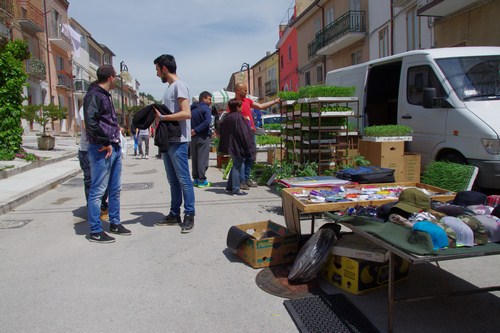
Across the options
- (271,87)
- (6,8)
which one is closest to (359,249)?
(6,8)

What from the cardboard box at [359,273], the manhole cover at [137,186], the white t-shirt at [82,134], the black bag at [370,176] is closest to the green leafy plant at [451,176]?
the black bag at [370,176]

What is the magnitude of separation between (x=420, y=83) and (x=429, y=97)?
76 centimetres

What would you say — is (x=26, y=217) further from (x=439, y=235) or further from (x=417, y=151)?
(x=417, y=151)

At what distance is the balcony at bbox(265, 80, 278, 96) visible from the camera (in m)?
43.2

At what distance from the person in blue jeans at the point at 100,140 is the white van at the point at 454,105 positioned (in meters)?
5.02

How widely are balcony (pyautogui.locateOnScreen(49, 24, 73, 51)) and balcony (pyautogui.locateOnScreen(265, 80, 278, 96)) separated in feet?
66.8

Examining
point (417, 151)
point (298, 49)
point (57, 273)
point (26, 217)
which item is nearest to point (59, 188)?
point (26, 217)

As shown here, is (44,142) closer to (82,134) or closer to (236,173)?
(236,173)

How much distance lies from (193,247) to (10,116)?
10453 millimetres

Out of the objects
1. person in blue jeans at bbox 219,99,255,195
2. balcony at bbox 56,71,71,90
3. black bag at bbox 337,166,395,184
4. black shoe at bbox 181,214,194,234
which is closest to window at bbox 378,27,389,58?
person in blue jeans at bbox 219,99,255,195

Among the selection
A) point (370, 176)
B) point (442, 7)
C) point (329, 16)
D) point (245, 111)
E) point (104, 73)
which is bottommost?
point (370, 176)

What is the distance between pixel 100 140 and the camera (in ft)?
15.8

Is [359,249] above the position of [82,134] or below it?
below

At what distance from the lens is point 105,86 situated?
16.6ft
